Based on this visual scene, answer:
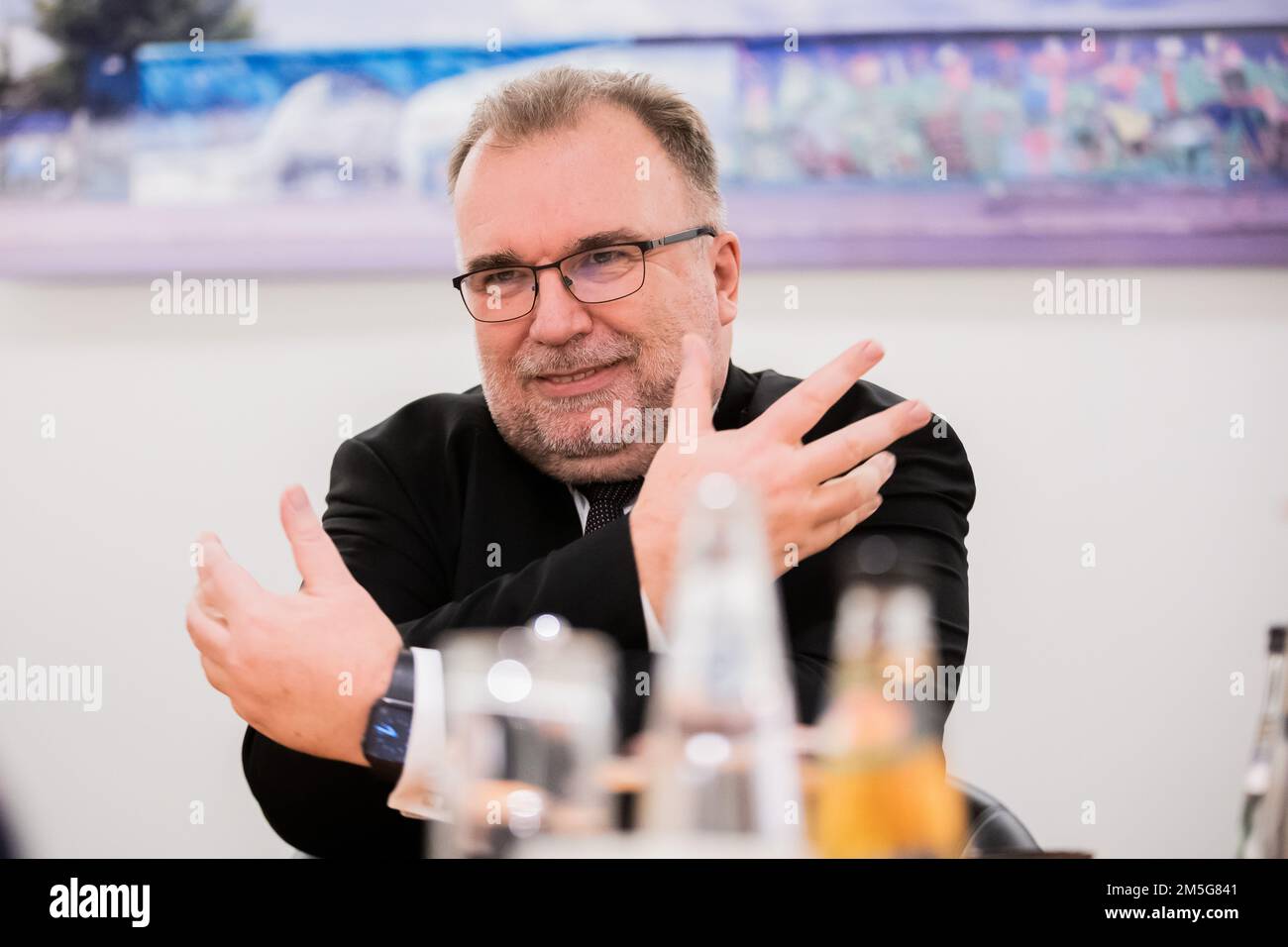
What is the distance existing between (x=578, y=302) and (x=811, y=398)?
41cm

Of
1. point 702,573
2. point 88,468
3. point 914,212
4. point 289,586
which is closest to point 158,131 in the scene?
point 88,468

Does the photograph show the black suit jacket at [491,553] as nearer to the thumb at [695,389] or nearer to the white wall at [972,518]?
the thumb at [695,389]

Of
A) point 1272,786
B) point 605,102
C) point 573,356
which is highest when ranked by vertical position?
point 605,102

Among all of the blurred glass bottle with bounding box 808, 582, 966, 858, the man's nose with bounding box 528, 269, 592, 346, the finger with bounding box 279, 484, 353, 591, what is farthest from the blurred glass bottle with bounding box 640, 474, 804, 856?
the man's nose with bounding box 528, 269, 592, 346

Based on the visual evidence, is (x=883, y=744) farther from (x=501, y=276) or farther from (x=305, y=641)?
(x=501, y=276)

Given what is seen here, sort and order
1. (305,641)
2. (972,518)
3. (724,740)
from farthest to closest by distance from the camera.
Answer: (972,518) < (305,641) < (724,740)

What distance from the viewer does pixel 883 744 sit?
103 centimetres

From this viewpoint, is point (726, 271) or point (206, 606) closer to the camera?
point (206, 606)

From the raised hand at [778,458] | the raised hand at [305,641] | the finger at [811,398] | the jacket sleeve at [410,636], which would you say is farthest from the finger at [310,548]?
the finger at [811,398]

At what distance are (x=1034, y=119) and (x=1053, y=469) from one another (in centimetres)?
52

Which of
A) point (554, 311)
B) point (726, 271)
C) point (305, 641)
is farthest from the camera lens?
point (726, 271)

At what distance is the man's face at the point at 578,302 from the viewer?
131 cm

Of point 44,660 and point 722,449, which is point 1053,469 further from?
point 44,660

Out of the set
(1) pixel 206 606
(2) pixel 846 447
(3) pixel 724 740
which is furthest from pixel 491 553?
(3) pixel 724 740
